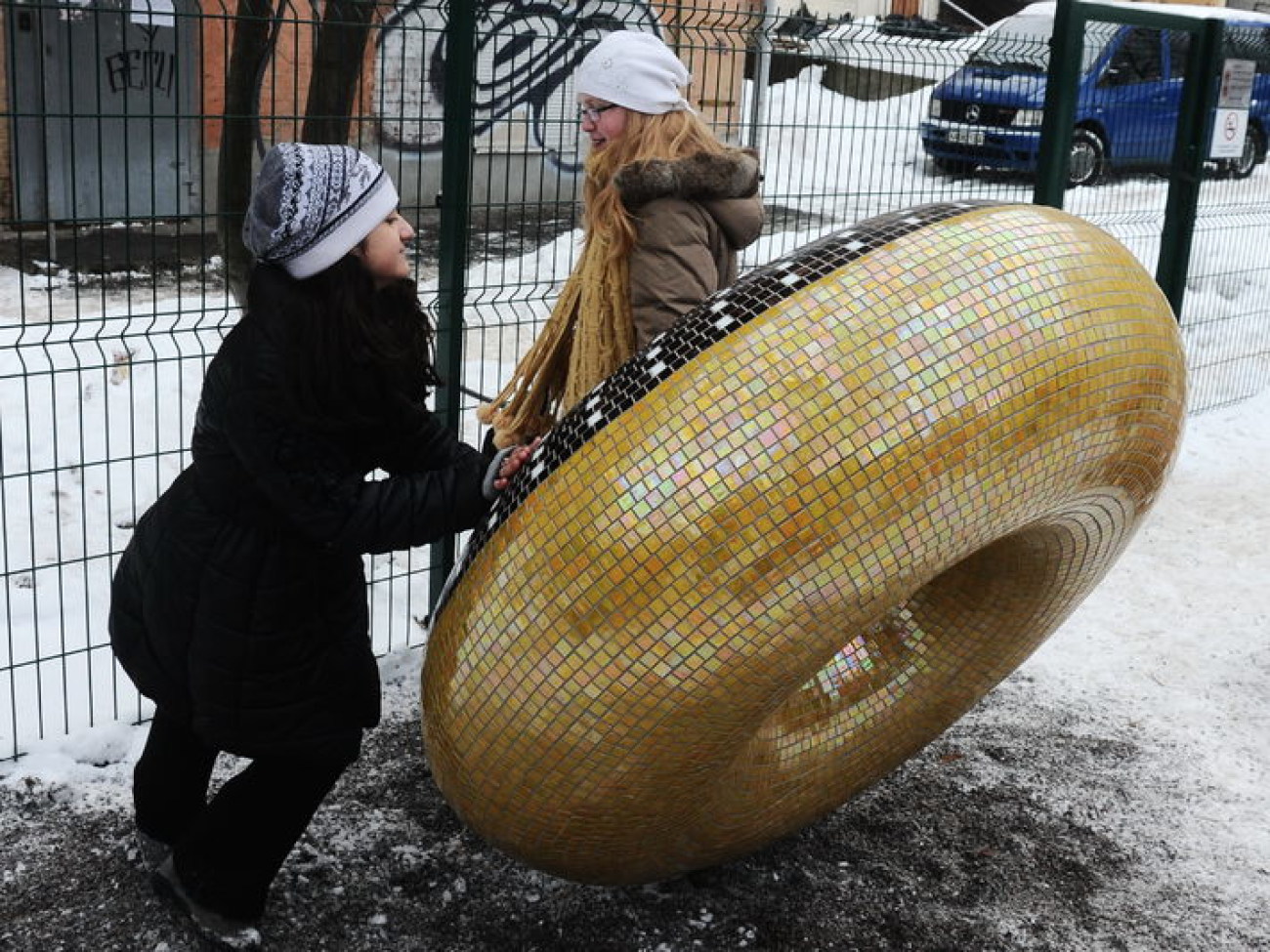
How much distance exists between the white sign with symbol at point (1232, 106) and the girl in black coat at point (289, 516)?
19.8 ft

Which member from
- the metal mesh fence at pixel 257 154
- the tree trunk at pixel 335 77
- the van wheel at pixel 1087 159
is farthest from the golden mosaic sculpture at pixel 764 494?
the van wheel at pixel 1087 159

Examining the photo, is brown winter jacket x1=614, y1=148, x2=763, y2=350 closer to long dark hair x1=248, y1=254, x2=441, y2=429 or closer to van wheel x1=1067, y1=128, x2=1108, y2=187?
long dark hair x1=248, y1=254, x2=441, y2=429

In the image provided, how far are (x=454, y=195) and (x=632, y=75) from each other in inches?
35.6

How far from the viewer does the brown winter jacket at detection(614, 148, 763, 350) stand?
362 cm

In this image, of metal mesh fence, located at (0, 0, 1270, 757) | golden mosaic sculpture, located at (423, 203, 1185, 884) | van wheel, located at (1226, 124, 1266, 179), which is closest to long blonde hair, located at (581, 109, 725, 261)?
metal mesh fence, located at (0, 0, 1270, 757)

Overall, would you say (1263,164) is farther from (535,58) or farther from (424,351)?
(424,351)

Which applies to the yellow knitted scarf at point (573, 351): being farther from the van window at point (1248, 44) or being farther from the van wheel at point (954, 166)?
the van window at point (1248, 44)

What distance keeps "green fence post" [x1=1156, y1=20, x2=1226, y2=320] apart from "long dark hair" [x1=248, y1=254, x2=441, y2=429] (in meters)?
5.95

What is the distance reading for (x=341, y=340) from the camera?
2.83m

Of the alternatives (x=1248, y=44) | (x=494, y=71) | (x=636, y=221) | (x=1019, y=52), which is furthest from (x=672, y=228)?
(x=1248, y=44)

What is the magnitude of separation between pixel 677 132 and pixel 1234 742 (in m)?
2.66

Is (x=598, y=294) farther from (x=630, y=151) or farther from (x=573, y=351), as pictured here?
(x=630, y=151)

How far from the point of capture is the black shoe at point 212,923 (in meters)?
3.22

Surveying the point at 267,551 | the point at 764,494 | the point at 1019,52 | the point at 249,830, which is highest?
the point at 1019,52
